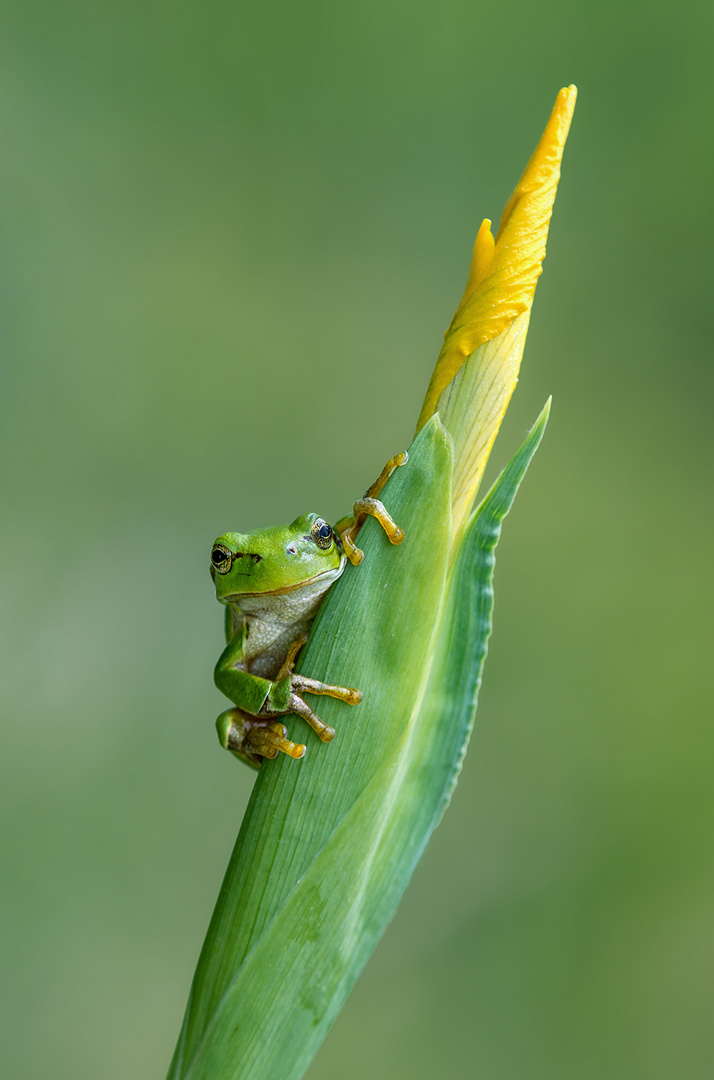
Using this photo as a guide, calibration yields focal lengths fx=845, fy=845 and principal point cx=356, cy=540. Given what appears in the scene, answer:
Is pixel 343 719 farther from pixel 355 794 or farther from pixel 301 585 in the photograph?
pixel 301 585

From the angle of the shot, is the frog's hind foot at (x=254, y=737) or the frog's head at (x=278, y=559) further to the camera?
the frog's head at (x=278, y=559)

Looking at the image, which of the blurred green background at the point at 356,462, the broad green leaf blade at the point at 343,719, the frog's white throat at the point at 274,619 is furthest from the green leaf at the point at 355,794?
the blurred green background at the point at 356,462

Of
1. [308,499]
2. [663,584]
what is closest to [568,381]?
[663,584]

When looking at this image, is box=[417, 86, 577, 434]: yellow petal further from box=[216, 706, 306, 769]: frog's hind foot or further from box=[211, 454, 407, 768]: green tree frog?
box=[216, 706, 306, 769]: frog's hind foot

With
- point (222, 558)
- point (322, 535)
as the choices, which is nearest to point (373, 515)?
point (322, 535)

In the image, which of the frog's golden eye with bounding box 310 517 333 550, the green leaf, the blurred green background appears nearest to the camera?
the green leaf

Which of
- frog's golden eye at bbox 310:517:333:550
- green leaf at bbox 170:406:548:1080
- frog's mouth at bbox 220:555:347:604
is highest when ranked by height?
frog's golden eye at bbox 310:517:333:550

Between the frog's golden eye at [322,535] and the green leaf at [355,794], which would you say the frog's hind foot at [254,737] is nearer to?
the green leaf at [355,794]

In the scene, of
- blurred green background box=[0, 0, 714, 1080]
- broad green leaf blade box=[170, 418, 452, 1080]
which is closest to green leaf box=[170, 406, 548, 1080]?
broad green leaf blade box=[170, 418, 452, 1080]
